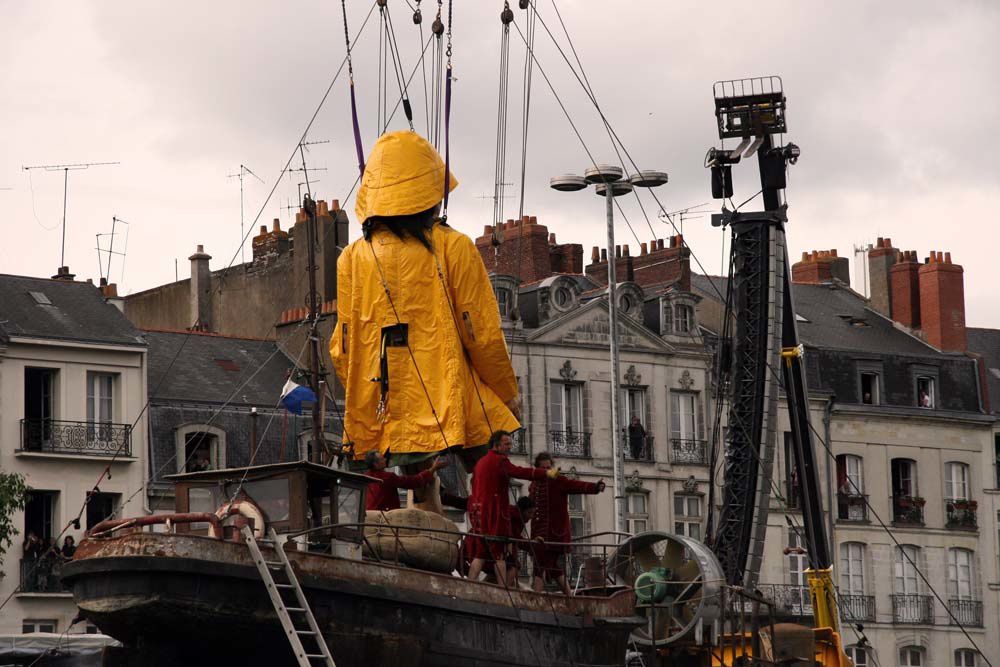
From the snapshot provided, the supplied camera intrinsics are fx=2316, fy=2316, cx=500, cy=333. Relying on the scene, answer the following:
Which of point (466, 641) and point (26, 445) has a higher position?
point (26, 445)

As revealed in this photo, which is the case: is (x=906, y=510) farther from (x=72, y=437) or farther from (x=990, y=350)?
(x=72, y=437)

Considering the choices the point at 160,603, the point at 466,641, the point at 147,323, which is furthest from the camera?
the point at 147,323

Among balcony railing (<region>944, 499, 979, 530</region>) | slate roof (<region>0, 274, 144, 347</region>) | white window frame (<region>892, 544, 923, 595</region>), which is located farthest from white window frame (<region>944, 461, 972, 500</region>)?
slate roof (<region>0, 274, 144, 347</region>)

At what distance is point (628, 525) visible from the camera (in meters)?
57.8

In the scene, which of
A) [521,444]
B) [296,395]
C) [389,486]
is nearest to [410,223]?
[389,486]

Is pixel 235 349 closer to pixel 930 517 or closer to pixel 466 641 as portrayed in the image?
pixel 930 517

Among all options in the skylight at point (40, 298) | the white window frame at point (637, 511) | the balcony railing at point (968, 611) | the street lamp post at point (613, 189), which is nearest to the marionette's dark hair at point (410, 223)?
the street lamp post at point (613, 189)

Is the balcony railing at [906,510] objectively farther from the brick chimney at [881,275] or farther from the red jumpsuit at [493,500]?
the red jumpsuit at [493,500]

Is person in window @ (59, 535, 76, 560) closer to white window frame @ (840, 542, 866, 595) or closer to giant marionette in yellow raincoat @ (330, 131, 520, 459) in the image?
giant marionette in yellow raincoat @ (330, 131, 520, 459)

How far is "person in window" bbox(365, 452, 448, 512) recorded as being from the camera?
1070 inches

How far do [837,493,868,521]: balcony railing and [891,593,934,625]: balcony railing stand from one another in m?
2.35

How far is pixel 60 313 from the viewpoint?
50250 millimetres

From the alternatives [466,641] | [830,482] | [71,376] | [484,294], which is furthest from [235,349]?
[466,641]

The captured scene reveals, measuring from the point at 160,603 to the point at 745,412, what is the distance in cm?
1615
